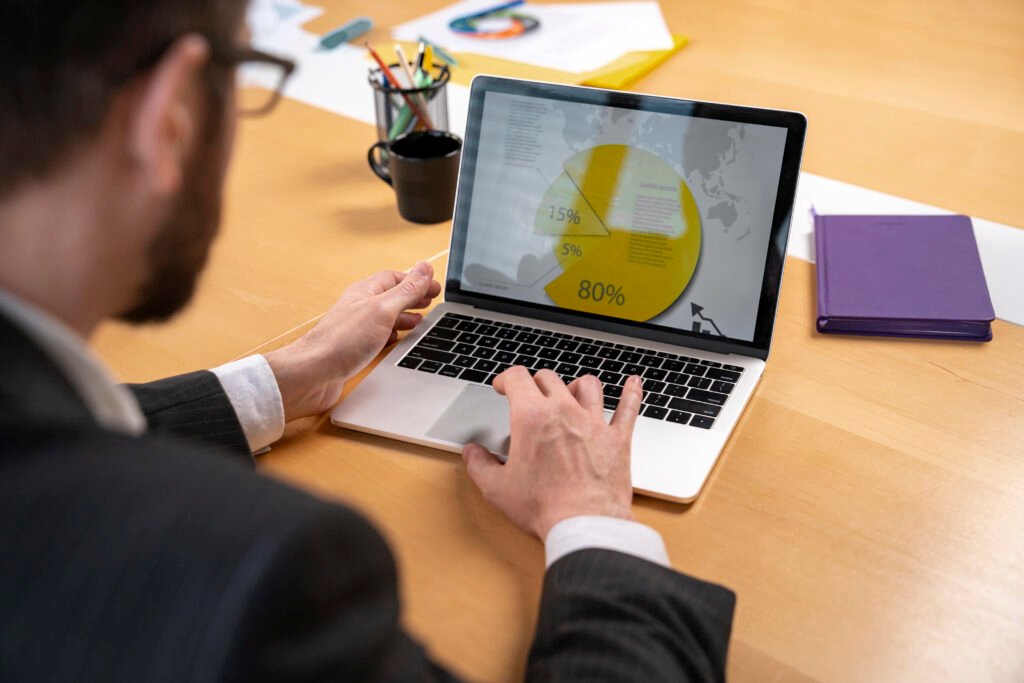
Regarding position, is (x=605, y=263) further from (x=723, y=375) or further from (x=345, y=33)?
(x=345, y=33)

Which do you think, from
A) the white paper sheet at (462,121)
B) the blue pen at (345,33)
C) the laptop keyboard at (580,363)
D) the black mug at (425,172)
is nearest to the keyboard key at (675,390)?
the laptop keyboard at (580,363)

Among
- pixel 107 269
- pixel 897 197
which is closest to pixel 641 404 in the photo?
pixel 107 269

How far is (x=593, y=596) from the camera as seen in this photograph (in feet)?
2.28

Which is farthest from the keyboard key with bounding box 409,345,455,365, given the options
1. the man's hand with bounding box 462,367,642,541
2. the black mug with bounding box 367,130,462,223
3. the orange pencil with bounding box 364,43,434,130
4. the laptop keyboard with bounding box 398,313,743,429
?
the orange pencil with bounding box 364,43,434,130

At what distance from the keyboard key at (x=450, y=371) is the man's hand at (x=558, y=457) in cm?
9

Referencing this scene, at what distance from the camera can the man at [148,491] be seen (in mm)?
429

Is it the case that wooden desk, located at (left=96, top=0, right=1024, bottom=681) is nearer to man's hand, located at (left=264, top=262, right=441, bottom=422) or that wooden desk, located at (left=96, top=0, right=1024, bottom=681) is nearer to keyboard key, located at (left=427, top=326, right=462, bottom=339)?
man's hand, located at (left=264, top=262, right=441, bottom=422)

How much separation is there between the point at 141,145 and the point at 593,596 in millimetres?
423

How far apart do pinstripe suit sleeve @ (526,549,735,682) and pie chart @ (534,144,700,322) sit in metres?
0.36

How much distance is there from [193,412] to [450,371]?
25 centimetres

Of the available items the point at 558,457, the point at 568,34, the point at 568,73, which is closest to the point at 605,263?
the point at 558,457

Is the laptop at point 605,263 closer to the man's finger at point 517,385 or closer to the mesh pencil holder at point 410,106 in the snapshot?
the man's finger at point 517,385

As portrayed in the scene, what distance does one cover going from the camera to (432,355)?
1.02 m

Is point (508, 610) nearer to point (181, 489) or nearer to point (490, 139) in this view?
point (181, 489)
